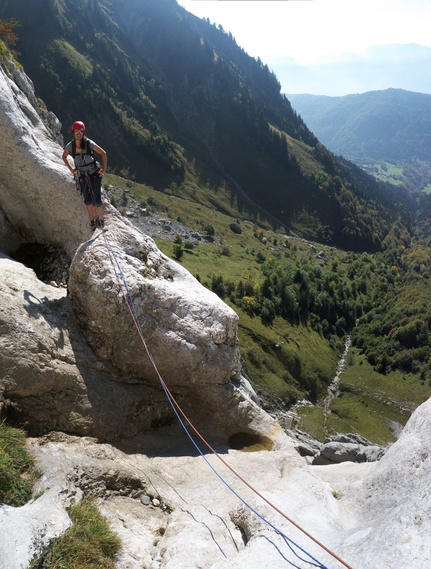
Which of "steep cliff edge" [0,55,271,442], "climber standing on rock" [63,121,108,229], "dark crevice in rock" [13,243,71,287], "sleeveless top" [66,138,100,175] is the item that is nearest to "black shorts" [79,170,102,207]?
"climber standing on rock" [63,121,108,229]

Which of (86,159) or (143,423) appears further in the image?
(86,159)

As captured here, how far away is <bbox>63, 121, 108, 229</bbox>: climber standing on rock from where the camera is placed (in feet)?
60.4

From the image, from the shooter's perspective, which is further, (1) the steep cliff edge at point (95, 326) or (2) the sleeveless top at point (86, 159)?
(2) the sleeveless top at point (86, 159)

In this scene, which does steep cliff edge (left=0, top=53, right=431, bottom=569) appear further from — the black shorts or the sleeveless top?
the sleeveless top

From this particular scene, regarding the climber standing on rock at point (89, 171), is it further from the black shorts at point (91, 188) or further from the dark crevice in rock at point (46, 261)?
the dark crevice in rock at point (46, 261)

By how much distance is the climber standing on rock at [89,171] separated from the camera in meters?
18.4

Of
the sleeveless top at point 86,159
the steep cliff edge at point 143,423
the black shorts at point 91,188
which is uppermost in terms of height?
the sleeveless top at point 86,159

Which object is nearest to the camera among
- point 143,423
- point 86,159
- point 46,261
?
point 143,423

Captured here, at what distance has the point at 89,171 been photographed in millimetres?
19156

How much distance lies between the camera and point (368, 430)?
106250 mm

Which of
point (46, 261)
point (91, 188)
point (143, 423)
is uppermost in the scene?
point (91, 188)

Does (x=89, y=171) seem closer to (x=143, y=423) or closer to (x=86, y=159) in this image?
(x=86, y=159)

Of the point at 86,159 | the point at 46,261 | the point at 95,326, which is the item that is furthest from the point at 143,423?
the point at 86,159

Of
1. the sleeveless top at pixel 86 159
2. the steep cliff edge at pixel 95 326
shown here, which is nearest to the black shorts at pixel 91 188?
the sleeveless top at pixel 86 159
